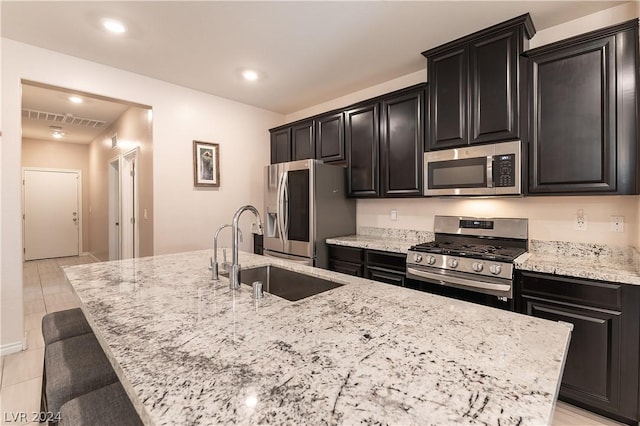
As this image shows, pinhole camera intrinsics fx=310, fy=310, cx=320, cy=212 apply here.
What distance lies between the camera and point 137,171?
3.90m

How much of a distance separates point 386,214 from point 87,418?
2.98 m

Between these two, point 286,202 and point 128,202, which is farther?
point 128,202

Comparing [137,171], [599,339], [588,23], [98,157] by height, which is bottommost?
[599,339]

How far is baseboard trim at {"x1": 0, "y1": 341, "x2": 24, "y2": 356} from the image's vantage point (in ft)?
8.46

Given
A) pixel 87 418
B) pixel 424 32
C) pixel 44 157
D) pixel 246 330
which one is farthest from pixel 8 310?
pixel 44 157

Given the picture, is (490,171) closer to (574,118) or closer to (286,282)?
(574,118)

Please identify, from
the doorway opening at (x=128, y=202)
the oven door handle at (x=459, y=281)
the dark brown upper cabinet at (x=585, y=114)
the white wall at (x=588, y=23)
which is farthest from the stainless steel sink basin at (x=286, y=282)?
the doorway opening at (x=128, y=202)

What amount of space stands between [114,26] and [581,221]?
3.77 m

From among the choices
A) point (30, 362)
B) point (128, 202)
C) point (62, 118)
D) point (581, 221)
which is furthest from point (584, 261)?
point (62, 118)

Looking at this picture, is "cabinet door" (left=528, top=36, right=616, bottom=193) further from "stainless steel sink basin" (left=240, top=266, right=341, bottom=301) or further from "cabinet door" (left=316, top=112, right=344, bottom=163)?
"cabinet door" (left=316, top=112, right=344, bottom=163)

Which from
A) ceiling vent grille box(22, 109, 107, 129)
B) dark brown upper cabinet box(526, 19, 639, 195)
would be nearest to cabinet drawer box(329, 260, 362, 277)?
dark brown upper cabinet box(526, 19, 639, 195)

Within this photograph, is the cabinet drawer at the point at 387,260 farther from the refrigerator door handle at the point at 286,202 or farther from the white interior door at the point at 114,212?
the white interior door at the point at 114,212

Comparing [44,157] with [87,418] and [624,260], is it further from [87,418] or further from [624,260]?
[624,260]

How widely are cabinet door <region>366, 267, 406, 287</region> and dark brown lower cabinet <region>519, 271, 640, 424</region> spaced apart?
0.99m
